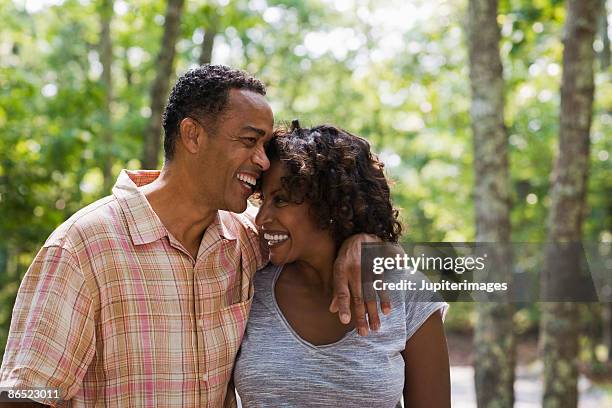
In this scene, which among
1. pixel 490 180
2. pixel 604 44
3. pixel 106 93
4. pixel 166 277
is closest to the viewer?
pixel 166 277

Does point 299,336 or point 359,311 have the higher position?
point 359,311

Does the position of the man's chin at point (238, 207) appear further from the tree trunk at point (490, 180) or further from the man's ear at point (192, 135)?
the tree trunk at point (490, 180)

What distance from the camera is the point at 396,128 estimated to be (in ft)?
61.3

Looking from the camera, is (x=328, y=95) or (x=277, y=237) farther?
(x=328, y=95)

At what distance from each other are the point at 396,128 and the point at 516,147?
4.42 meters

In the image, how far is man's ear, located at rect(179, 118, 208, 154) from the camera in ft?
9.06

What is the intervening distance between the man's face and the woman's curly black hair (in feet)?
0.33

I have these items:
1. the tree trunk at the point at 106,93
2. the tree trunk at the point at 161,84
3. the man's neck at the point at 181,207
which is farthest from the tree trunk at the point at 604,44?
the tree trunk at the point at 106,93

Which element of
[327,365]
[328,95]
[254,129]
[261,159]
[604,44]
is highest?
[604,44]

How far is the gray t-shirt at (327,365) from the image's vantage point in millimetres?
2629

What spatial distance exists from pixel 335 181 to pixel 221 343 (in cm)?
68

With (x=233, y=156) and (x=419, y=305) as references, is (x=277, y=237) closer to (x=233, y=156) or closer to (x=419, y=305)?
(x=233, y=156)

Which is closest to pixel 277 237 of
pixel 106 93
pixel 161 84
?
pixel 161 84

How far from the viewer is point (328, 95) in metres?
19.5
